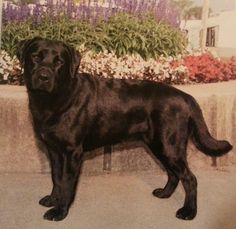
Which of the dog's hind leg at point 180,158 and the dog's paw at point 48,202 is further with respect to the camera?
the dog's paw at point 48,202

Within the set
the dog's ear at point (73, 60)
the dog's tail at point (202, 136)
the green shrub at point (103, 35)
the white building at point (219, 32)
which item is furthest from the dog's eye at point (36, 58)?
the white building at point (219, 32)

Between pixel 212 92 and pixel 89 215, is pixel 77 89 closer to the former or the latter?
pixel 89 215

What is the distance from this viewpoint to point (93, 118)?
443 centimetres

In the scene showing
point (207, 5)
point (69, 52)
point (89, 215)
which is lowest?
point (89, 215)

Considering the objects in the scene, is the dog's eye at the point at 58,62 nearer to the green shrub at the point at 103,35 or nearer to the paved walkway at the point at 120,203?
the paved walkway at the point at 120,203

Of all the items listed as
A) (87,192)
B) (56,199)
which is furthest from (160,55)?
(56,199)

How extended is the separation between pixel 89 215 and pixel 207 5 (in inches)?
176

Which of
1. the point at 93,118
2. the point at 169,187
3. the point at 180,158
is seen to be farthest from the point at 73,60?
the point at 169,187

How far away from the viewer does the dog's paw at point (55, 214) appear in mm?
4223

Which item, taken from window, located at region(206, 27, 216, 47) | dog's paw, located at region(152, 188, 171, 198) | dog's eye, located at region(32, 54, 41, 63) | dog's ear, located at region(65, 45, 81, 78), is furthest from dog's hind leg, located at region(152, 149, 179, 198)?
window, located at region(206, 27, 216, 47)

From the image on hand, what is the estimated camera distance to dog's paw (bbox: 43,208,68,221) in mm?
4223

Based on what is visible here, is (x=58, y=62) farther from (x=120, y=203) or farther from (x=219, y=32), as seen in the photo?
(x=219, y=32)

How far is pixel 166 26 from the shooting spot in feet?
24.5

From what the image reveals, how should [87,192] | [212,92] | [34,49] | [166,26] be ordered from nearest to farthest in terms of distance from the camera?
1. [34,49]
2. [87,192]
3. [212,92]
4. [166,26]
